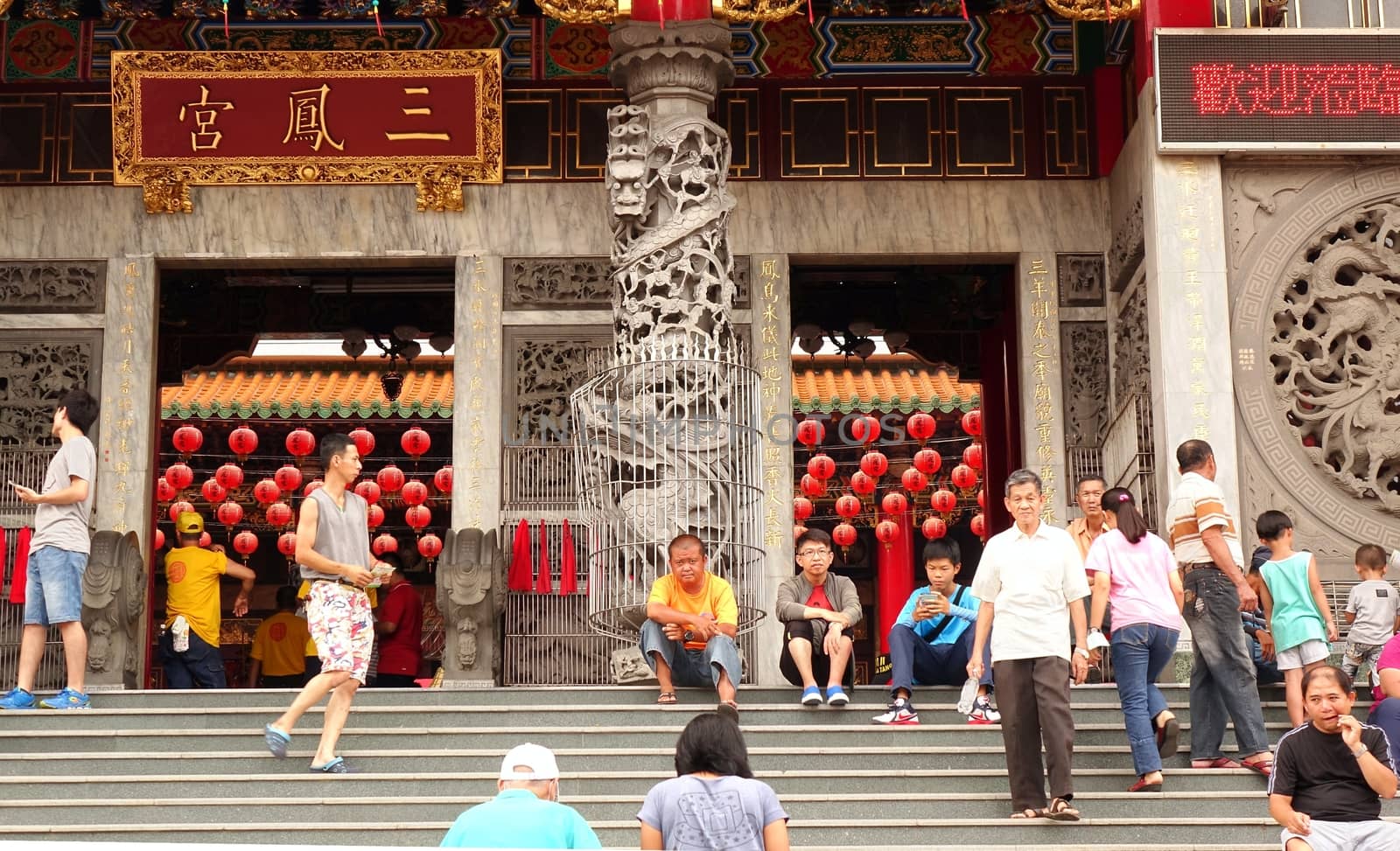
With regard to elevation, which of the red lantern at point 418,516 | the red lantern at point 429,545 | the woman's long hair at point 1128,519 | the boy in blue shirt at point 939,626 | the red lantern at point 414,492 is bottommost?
the boy in blue shirt at point 939,626

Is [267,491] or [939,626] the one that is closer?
[939,626]

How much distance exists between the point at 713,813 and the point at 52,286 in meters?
9.07

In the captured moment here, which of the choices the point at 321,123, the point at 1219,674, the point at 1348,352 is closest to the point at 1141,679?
the point at 1219,674

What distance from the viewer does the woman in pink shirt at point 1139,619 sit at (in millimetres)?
8266

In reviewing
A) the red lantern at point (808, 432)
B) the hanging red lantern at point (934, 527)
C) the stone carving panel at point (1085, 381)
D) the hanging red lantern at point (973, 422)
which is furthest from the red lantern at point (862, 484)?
the stone carving panel at point (1085, 381)

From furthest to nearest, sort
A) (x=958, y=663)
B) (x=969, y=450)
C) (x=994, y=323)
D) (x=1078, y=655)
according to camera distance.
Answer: (x=969, y=450), (x=994, y=323), (x=958, y=663), (x=1078, y=655)

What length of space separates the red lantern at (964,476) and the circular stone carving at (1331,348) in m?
5.35

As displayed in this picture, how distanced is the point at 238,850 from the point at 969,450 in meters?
12.0

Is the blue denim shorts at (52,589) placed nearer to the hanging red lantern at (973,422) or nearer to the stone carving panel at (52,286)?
the stone carving panel at (52,286)

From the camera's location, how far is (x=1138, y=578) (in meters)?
8.61

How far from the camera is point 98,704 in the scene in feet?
32.1

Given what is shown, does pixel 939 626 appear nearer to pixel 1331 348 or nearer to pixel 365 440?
pixel 1331 348

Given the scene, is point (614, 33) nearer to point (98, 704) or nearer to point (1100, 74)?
point (1100, 74)

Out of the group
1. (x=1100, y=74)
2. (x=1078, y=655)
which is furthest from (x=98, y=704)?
(x=1100, y=74)
